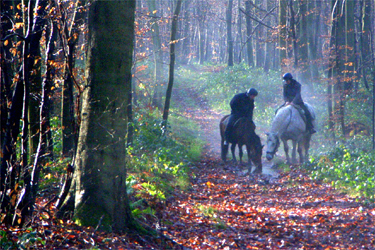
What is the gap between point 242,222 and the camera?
23.6ft

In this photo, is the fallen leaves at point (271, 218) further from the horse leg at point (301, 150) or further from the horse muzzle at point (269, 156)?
the horse leg at point (301, 150)

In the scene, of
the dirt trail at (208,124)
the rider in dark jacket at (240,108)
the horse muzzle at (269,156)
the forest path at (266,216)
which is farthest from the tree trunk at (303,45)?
the forest path at (266,216)

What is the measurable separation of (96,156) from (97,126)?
1.23 ft

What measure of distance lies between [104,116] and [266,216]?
13.8 ft

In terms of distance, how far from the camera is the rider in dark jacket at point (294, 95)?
13.2 m

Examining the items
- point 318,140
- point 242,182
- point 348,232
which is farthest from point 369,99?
point 348,232

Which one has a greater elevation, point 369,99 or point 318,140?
point 369,99

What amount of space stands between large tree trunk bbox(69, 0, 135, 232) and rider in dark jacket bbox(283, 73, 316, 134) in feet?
30.5

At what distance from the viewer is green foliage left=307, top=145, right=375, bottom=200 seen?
8.33 metres

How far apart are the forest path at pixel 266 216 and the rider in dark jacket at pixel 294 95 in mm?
2691

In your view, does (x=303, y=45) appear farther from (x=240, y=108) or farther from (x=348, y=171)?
(x=348, y=171)

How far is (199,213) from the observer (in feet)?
24.4

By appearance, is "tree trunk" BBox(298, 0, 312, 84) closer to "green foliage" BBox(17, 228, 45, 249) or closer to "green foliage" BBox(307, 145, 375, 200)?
"green foliage" BBox(307, 145, 375, 200)

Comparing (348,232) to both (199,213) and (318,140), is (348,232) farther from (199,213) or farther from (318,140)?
(318,140)
